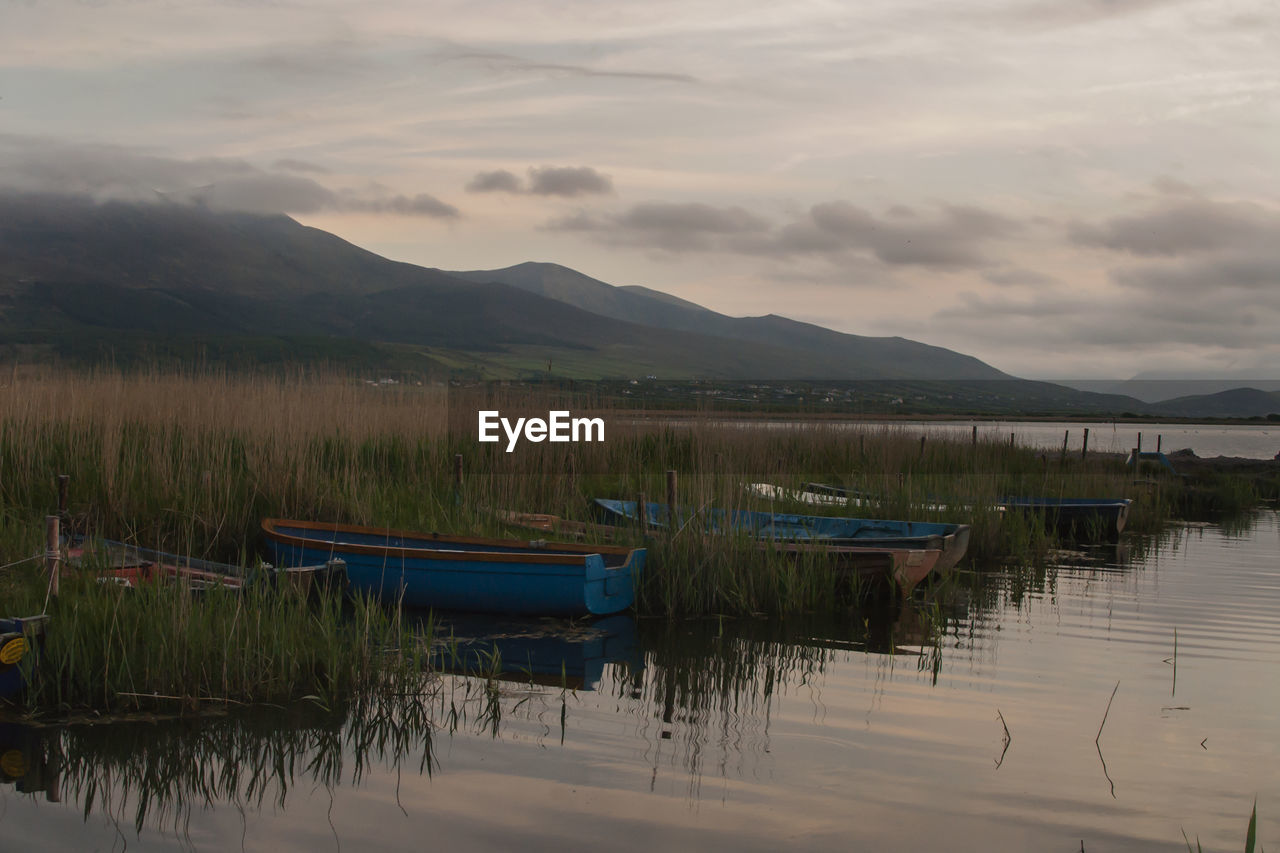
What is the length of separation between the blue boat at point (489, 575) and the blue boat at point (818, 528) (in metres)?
0.96

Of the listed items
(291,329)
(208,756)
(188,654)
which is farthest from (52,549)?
(291,329)

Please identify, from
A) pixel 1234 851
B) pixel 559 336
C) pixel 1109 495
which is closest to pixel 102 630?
pixel 1234 851

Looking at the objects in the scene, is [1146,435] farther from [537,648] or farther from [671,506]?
[537,648]

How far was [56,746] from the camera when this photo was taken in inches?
217

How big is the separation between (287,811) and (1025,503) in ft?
45.6

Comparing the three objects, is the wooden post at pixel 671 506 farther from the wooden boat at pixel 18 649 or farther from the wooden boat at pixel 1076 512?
the wooden boat at pixel 1076 512

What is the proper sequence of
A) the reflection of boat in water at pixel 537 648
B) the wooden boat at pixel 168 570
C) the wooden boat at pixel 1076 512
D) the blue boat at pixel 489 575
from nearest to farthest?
the wooden boat at pixel 168 570 → the reflection of boat in water at pixel 537 648 → the blue boat at pixel 489 575 → the wooden boat at pixel 1076 512

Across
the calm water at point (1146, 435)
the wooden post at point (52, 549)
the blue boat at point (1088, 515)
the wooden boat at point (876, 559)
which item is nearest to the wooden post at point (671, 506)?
the wooden boat at point (876, 559)

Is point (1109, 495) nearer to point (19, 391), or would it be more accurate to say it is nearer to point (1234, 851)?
point (1234, 851)

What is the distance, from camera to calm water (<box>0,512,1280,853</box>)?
4781 millimetres

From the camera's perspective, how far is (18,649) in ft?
19.0

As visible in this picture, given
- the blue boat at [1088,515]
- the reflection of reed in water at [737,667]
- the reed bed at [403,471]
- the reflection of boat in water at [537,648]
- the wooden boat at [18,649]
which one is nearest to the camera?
the wooden boat at [18,649]

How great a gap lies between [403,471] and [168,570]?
585cm

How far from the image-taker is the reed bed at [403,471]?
9.92 meters
